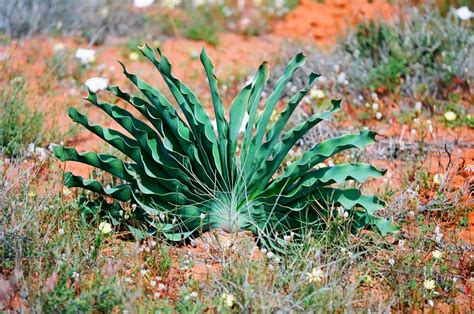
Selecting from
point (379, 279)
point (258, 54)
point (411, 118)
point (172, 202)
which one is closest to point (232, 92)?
point (258, 54)

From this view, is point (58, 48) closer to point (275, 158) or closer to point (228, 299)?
point (275, 158)

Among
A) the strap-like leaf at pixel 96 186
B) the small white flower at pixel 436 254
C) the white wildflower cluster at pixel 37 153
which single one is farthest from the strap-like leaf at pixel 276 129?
the white wildflower cluster at pixel 37 153

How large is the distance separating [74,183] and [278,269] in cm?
103

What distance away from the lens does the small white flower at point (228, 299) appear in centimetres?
292

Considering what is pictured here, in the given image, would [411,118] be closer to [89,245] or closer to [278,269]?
[278,269]

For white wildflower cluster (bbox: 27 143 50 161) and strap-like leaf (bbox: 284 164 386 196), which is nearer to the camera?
strap-like leaf (bbox: 284 164 386 196)

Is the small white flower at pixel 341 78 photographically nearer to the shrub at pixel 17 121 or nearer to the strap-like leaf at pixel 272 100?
the strap-like leaf at pixel 272 100

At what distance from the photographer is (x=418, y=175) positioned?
13.3ft

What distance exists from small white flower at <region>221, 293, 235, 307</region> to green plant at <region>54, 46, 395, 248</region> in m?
0.44

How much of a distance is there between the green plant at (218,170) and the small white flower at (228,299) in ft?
1.43

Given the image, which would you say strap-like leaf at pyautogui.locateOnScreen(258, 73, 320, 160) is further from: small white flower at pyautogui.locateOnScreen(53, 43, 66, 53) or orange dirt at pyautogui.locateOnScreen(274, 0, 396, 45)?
orange dirt at pyautogui.locateOnScreen(274, 0, 396, 45)

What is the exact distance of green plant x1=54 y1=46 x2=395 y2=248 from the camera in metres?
3.37

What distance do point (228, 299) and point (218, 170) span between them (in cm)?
76

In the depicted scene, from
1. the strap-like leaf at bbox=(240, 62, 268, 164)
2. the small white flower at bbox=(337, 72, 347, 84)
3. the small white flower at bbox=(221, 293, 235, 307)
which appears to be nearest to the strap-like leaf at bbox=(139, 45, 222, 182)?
the strap-like leaf at bbox=(240, 62, 268, 164)
